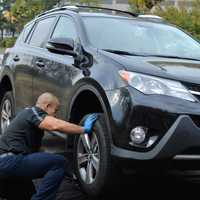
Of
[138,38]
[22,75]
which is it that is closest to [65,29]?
[138,38]

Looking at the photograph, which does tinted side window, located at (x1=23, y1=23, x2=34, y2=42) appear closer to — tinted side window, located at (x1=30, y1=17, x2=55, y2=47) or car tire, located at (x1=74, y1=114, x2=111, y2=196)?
tinted side window, located at (x1=30, y1=17, x2=55, y2=47)

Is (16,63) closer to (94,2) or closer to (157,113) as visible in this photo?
(157,113)

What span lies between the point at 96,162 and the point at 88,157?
173mm

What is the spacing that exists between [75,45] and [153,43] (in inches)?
33.8

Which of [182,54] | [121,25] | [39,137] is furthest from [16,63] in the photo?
[39,137]

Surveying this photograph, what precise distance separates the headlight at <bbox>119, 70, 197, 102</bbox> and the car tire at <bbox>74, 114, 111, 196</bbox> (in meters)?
0.43

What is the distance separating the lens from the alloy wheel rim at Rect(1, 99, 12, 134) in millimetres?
7773

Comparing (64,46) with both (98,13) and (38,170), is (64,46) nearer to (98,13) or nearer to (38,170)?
(98,13)

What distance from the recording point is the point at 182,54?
6070 mm

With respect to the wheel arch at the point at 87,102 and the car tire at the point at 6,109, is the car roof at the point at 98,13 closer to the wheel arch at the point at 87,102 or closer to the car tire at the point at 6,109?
the wheel arch at the point at 87,102

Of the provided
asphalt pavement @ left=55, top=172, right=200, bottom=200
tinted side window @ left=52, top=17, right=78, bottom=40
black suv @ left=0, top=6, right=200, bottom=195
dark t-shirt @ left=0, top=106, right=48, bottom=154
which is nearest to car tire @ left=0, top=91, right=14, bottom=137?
black suv @ left=0, top=6, right=200, bottom=195

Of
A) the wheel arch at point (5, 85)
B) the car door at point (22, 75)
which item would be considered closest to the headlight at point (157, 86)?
the car door at point (22, 75)

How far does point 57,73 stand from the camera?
234 inches

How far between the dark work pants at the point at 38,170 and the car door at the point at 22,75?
7.18ft
